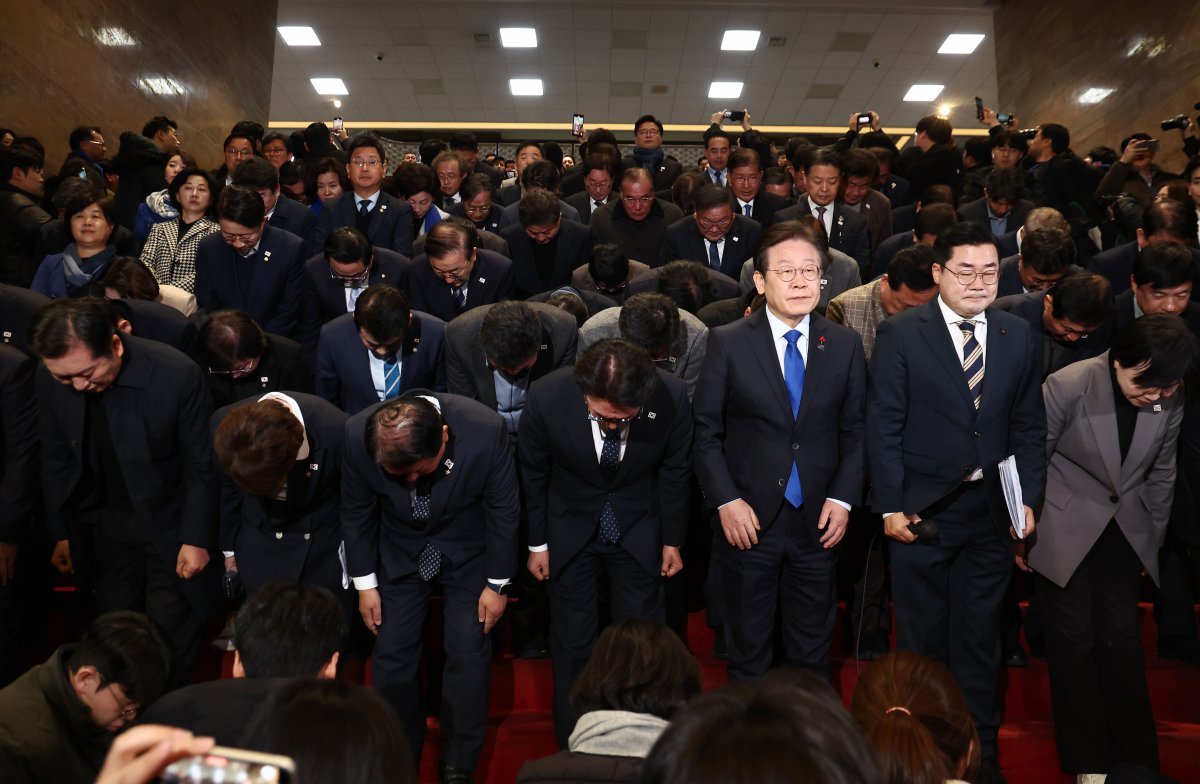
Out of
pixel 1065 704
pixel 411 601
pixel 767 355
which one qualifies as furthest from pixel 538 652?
pixel 1065 704

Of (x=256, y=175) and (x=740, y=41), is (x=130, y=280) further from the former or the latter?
(x=740, y=41)

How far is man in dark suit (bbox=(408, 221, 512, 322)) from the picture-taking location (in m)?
4.81

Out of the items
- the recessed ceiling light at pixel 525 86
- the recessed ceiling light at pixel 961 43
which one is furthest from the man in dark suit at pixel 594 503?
the recessed ceiling light at pixel 525 86

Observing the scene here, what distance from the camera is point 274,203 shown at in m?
6.10

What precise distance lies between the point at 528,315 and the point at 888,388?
1.31 m

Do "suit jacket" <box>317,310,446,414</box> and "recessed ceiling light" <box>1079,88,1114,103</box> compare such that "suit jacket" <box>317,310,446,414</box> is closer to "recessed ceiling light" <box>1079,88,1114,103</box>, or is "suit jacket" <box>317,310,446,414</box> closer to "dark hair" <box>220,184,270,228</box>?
"dark hair" <box>220,184,270,228</box>

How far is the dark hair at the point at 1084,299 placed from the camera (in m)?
3.80

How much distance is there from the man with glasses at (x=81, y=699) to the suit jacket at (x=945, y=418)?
7.65 ft

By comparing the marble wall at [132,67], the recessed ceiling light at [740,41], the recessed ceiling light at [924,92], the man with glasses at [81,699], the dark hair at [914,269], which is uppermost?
the recessed ceiling light at [924,92]

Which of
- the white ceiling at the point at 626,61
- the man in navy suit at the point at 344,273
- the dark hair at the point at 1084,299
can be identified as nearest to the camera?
the dark hair at the point at 1084,299

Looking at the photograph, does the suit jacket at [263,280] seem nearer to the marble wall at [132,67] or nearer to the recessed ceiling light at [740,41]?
the marble wall at [132,67]

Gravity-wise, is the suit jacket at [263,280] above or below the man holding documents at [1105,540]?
above

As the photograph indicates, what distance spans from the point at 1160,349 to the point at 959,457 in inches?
30.9

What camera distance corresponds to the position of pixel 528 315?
11.8 ft
